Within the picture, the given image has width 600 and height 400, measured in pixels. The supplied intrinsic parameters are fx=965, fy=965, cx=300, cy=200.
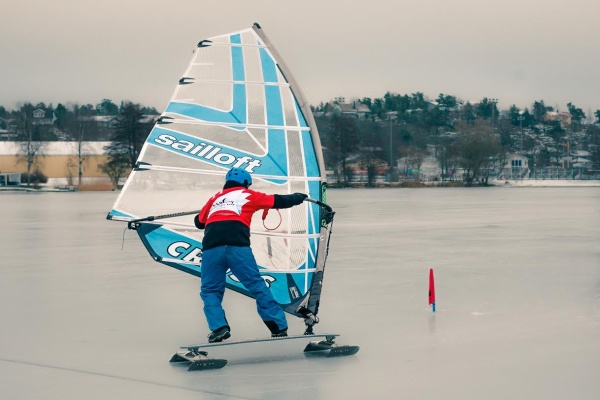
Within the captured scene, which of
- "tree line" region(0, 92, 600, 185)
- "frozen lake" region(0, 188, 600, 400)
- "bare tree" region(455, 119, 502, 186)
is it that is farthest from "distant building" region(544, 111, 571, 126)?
"frozen lake" region(0, 188, 600, 400)

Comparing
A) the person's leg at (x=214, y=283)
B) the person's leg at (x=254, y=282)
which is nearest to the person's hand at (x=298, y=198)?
the person's leg at (x=254, y=282)

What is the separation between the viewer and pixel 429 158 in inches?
5172

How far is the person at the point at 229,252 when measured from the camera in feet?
21.8

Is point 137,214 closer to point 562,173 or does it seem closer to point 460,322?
point 460,322

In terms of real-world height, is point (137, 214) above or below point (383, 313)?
above

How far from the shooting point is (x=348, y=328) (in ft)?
27.0

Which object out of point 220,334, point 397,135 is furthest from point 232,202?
point 397,135

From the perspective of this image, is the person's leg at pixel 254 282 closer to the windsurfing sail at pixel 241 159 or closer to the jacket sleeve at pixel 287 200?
the jacket sleeve at pixel 287 200

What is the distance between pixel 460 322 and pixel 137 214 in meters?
3.03

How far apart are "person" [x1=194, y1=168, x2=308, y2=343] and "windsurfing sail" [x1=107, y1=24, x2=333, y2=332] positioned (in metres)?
0.85

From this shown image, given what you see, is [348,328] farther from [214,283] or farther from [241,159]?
[214,283]

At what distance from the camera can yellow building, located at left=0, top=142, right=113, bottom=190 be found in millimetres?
95250

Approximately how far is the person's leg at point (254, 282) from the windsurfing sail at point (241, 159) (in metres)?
0.68

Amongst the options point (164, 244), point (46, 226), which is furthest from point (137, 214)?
point (46, 226)
